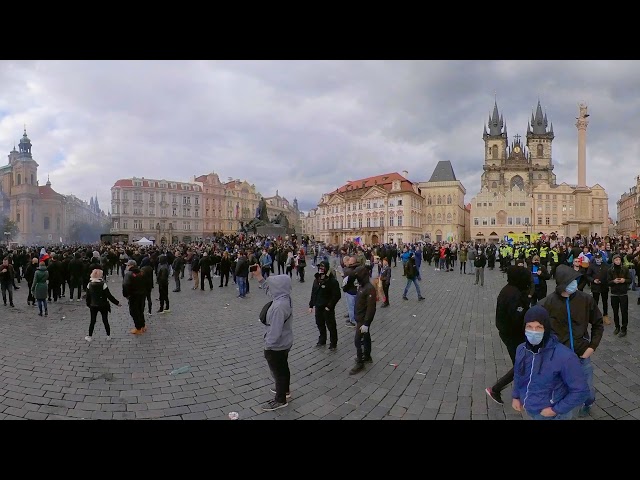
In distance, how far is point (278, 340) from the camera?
13.8 feet

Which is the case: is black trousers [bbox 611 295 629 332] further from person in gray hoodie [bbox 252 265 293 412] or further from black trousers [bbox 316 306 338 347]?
person in gray hoodie [bbox 252 265 293 412]

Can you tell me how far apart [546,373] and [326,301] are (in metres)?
4.18

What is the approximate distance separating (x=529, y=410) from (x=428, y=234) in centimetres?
8090

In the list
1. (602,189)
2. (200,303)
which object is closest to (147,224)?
(200,303)

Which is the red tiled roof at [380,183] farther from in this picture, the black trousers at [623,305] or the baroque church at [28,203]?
the baroque church at [28,203]

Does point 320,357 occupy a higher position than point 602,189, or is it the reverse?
A: point 602,189

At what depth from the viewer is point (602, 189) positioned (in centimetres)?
7206

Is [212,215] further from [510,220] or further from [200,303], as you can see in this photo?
[200,303]

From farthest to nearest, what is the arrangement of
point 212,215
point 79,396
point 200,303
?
1. point 212,215
2. point 200,303
3. point 79,396

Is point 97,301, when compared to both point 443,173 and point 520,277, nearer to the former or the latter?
point 520,277

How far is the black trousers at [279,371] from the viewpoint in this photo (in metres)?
4.20

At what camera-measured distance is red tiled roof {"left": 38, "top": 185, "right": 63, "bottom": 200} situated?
283 ft
